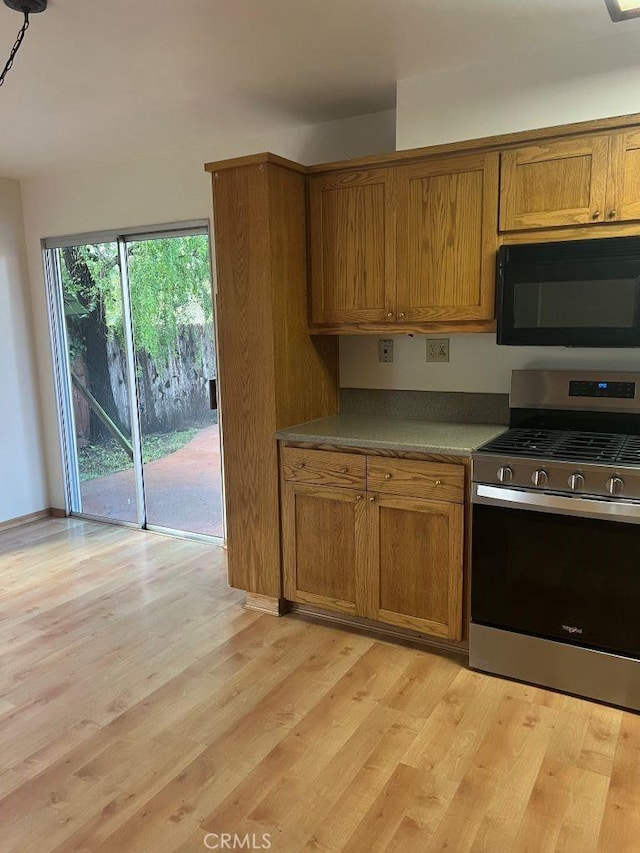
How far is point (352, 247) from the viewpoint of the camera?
115 inches

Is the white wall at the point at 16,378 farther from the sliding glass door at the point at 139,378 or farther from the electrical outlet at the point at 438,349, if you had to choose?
the electrical outlet at the point at 438,349

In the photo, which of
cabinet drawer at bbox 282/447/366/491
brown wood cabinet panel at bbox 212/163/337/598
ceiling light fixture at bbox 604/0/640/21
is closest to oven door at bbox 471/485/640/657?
cabinet drawer at bbox 282/447/366/491

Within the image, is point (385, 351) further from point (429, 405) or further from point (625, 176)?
point (625, 176)

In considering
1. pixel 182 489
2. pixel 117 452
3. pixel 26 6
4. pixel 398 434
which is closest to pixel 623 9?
pixel 398 434

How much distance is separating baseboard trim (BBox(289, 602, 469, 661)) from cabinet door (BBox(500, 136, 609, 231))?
5.76 feet

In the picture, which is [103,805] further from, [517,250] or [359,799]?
[517,250]

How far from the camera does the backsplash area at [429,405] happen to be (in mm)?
3014

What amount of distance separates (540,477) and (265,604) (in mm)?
1515

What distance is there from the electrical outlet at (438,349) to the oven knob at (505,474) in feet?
2.92

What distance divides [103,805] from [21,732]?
549 mm

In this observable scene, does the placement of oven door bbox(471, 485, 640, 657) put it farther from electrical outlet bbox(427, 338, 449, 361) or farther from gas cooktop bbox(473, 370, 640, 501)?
electrical outlet bbox(427, 338, 449, 361)

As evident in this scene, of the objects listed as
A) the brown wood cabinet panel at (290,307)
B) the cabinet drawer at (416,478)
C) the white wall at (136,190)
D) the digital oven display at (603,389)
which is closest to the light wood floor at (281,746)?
the cabinet drawer at (416,478)

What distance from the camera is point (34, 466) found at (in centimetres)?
476

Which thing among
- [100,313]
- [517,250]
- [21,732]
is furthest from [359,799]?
[100,313]
